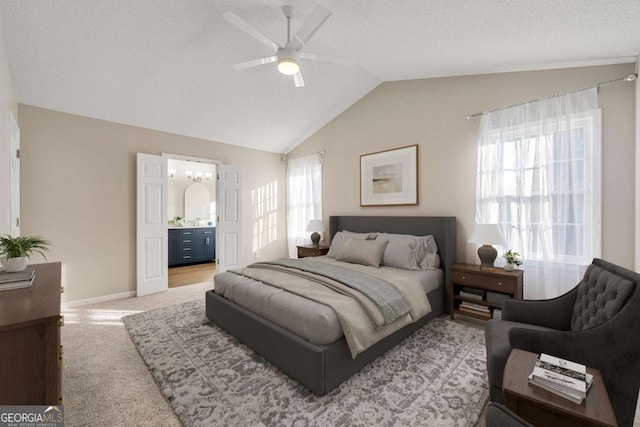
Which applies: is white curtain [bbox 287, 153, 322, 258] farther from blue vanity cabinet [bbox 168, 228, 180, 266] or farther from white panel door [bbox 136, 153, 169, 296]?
blue vanity cabinet [bbox 168, 228, 180, 266]

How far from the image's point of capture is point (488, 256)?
2982 millimetres

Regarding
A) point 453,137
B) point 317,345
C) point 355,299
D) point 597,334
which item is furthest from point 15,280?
point 453,137

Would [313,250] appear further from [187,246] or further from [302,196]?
[187,246]

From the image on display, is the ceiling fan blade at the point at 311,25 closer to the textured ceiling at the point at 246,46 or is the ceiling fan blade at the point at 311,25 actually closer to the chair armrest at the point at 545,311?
the textured ceiling at the point at 246,46

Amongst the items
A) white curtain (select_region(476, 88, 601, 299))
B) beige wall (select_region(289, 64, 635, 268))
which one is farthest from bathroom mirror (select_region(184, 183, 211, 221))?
white curtain (select_region(476, 88, 601, 299))

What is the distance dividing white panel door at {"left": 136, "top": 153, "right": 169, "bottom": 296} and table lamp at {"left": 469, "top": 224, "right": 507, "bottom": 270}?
4440 mm

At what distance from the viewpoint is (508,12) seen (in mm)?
2055

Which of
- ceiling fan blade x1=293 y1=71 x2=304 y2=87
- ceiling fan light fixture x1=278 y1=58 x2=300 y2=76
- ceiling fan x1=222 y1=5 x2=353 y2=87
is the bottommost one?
ceiling fan light fixture x1=278 y1=58 x2=300 y2=76

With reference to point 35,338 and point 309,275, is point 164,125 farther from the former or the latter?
point 35,338

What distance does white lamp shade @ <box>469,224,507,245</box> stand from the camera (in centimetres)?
280

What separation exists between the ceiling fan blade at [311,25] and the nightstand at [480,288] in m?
2.84

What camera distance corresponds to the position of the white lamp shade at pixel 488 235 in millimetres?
2797

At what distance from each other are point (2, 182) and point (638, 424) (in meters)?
4.93

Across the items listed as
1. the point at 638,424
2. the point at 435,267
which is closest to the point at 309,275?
the point at 435,267
